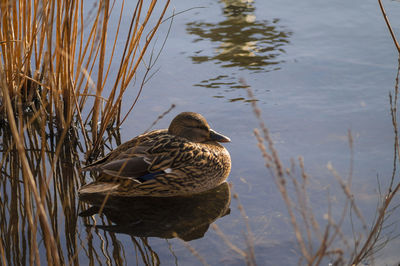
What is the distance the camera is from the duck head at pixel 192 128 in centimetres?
478

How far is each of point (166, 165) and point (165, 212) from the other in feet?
1.36

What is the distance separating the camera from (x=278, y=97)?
18.8 feet

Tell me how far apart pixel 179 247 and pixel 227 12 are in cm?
473

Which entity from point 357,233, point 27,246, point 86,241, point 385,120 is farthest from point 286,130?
point 27,246

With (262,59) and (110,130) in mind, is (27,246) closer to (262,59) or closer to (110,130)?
(110,130)

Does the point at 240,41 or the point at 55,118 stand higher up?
the point at 240,41

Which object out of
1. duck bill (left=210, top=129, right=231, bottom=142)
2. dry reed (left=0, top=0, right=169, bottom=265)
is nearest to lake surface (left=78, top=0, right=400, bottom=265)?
duck bill (left=210, top=129, right=231, bottom=142)

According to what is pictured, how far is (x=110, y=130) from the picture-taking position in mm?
5305

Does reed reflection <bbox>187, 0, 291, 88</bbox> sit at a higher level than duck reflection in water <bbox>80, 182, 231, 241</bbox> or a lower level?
higher

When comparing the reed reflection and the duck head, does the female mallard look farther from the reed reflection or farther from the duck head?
the reed reflection

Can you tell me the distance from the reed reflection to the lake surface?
12 millimetres

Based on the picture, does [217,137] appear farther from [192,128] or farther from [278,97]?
[278,97]

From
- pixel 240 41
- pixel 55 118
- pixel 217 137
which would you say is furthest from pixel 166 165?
pixel 240 41

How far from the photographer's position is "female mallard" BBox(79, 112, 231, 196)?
14.4 feet
